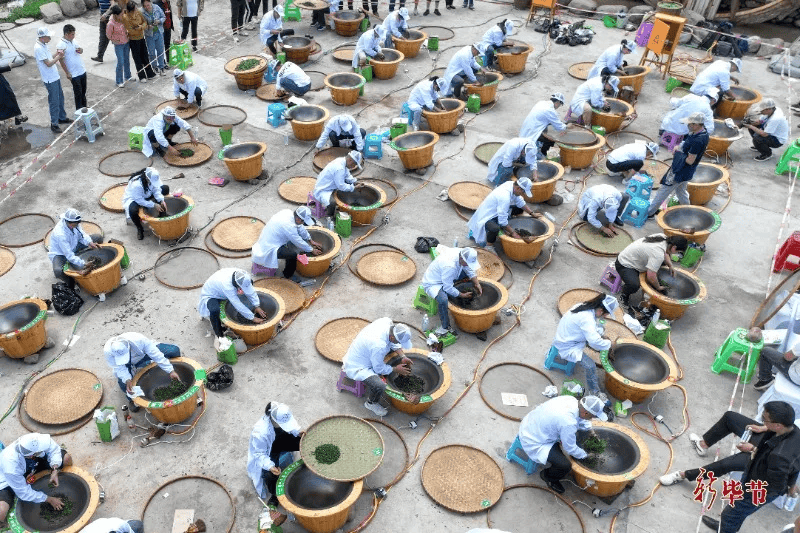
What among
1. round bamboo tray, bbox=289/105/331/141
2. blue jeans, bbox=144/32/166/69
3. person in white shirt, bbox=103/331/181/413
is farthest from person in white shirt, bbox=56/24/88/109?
person in white shirt, bbox=103/331/181/413

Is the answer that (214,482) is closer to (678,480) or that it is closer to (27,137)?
(678,480)

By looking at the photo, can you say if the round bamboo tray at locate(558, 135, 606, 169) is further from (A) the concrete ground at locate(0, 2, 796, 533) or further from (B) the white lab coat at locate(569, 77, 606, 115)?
(B) the white lab coat at locate(569, 77, 606, 115)

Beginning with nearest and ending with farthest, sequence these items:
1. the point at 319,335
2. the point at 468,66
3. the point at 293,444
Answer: the point at 293,444 → the point at 319,335 → the point at 468,66

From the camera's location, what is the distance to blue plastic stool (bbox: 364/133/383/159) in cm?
1552

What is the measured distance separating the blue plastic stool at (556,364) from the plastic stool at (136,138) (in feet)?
37.1

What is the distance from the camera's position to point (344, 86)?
58.4ft

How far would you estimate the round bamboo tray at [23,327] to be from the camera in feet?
31.6

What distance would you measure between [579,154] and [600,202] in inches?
102

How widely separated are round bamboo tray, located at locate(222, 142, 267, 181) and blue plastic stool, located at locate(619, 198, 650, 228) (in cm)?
857

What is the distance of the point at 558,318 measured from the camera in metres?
11.5

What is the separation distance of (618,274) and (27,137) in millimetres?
14923

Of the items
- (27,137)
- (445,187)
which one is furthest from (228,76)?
(445,187)

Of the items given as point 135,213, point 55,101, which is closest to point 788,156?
point 135,213

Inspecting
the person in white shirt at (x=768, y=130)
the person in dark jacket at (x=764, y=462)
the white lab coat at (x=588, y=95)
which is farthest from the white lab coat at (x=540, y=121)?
the person in dark jacket at (x=764, y=462)
